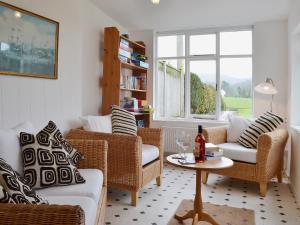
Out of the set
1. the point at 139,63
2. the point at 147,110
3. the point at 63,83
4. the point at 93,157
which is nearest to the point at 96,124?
the point at 63,83

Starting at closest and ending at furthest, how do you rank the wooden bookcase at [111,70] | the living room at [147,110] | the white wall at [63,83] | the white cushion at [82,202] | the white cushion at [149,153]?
the white cushion at [82,202] → the living room at [147,110] → the white wall at [63,83] → the white cushion at [149,153] → the wooden bookcase at [111,70]

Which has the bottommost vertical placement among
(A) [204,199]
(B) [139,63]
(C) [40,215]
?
(A) [204,199]

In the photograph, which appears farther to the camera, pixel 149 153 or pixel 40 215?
pixel 149 153

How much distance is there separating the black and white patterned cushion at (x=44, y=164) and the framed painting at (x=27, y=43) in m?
0.82

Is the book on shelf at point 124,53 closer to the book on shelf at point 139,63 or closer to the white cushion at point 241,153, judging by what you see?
the book on shelf at point 139,63

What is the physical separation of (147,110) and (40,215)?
3617 millimetres

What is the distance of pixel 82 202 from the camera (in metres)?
1.51

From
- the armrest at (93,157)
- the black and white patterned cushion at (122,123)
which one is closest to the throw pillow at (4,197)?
the armrest at (93,157)

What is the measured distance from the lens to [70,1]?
3020 mm

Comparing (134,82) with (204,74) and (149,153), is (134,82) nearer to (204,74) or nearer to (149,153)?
(204,74)

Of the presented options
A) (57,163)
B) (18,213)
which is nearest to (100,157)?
(57,163)

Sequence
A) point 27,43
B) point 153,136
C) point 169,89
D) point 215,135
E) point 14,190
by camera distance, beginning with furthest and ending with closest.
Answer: point 169,89, point 215,135, point 153,136, point 27,43, point 14,190

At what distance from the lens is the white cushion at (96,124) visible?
298 cm

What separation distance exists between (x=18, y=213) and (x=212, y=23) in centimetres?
427
